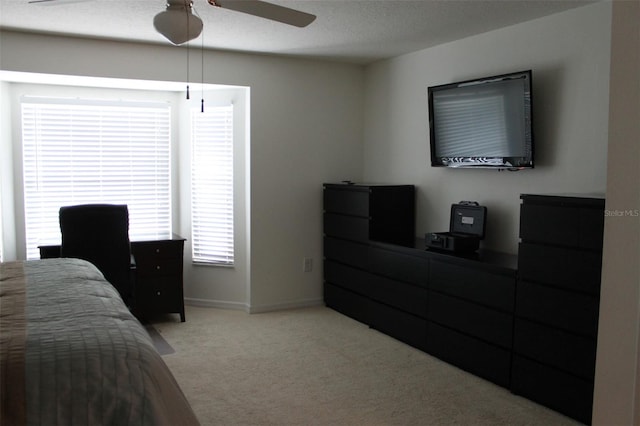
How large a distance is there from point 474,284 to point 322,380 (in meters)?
1.16

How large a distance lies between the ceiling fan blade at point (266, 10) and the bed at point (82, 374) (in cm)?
149

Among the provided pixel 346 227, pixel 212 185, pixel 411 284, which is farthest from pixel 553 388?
pixel 212 185

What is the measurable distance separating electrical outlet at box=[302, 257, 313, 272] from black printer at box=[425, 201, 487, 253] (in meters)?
1.59

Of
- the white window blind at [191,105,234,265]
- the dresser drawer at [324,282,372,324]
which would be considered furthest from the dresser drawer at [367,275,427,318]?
the white window blind at [191,105,234,265]

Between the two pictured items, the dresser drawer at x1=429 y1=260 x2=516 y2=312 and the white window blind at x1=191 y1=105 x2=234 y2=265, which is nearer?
the dresser drawer at x1=429 y1=260 x2=516 y2=312

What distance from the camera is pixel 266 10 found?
2686 mm

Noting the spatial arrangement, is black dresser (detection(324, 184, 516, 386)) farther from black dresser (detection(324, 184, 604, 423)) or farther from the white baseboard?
the white baseboard

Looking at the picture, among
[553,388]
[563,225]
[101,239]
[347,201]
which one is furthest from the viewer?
[347,201]

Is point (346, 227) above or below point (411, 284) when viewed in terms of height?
above

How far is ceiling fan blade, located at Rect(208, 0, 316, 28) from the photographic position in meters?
2.59

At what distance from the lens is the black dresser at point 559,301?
2.93m

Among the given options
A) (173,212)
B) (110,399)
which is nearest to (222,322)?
(173,212)

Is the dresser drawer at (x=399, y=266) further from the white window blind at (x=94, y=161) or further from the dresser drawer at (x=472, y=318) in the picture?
the white window blind at (x=94, y=161)

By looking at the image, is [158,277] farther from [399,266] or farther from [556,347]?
[556,347]
